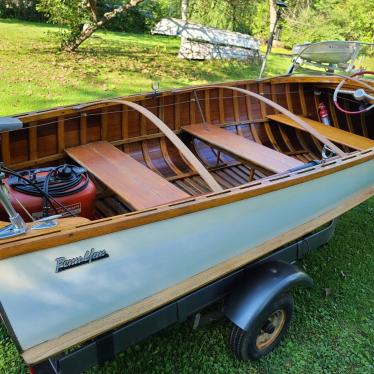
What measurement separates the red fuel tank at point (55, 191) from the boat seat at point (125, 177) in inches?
7.4

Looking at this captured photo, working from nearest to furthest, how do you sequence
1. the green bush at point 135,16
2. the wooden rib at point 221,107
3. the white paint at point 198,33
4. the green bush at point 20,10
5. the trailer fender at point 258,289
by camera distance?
1. the trailer fender at point 258,289
2. the wooden rib at point 221,107
3. the green bush at point 135,16
4. the white paint at point 198,33
5. the green bush at point 20,10

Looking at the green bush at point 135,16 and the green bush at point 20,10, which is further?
the green bush at point 20,10

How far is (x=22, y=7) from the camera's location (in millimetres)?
20266

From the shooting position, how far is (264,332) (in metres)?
2.85

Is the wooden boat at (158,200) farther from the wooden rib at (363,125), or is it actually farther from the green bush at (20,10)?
the green bush at (20,10)

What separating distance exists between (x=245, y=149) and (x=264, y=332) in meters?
1.79

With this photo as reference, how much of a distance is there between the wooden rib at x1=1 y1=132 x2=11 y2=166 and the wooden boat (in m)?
0.02

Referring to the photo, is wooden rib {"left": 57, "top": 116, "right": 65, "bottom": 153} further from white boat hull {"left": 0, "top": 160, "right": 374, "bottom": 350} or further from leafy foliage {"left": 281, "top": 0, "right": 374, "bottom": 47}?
leafy foliage {"left": 281, "top": 0, "right": 374, "bottom": 47}

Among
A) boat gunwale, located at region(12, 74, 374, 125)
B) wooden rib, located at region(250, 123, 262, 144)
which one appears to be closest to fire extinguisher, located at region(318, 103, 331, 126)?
boat gunwale, located at region(12, 74, 374, 125)

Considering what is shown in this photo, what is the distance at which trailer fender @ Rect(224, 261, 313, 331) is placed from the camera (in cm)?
259

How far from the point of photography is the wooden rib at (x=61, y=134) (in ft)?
11.6

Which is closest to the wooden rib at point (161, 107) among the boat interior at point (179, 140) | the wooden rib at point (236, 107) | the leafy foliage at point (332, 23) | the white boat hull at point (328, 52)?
the boat interior at point (179, 140)

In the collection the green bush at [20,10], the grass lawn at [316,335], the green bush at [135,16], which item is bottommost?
the grass lawn at [316,335]

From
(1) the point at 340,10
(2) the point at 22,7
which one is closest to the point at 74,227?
(2) the point at 22,7
